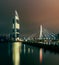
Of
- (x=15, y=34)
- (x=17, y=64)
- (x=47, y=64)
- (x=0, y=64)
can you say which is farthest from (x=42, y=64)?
(x=15, y=34)

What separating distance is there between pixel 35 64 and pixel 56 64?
2216 mm

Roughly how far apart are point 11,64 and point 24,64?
138 centimetres

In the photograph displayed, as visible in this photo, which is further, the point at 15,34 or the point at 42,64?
the point at 15,34

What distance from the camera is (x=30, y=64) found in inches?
979

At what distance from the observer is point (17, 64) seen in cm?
2461

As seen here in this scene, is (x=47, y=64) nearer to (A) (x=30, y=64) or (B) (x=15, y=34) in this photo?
(A) (x=30, y=64)

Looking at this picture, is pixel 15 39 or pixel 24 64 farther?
pixel 15 39

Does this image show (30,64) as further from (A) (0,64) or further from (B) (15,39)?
(B) (15,39)

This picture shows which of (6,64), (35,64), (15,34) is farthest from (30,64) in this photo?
(15,34)

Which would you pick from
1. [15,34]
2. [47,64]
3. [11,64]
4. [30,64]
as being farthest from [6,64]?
[15,34]

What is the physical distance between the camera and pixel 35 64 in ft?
82.1

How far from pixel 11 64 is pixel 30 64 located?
6.50ft

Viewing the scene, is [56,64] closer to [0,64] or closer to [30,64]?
[30,64]

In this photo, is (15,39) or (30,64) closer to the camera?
(30,64)
